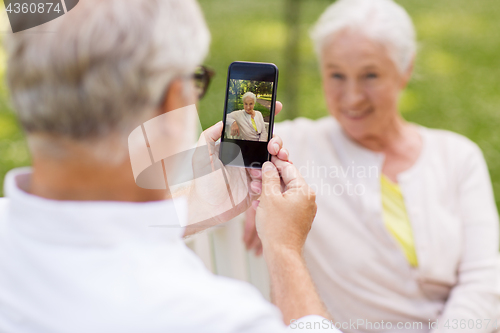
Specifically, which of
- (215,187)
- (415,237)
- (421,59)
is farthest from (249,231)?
(421,59)

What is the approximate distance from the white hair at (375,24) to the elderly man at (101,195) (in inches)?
40.4

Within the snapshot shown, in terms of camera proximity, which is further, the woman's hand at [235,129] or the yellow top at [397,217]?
the yellow top at [397,217]

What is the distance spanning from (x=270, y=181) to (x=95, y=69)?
498 millimetres

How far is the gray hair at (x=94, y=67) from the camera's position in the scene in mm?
581

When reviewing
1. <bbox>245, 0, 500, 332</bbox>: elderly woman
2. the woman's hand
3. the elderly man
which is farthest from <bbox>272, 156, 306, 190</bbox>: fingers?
<bbox>245, 0, 500, 332</bbox>: elderly woman

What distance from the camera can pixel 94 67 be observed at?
58 cm

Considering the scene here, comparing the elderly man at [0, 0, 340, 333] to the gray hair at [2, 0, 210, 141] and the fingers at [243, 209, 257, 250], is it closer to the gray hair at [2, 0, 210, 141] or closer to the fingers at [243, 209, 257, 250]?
the gray hair at [2, 0, 210, 141]

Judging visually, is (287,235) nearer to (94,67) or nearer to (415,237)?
(94,67)

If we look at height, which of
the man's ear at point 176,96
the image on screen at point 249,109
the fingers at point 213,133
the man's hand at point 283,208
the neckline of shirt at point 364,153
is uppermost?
the man's ear at point 176,96

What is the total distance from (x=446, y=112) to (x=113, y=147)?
4.03 m

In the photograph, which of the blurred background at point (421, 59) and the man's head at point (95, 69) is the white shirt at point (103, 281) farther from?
the blurred background at point (421, 59)

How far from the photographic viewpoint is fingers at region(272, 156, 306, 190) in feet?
3.25

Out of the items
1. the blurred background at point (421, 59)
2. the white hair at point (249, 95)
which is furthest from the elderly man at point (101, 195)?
the blurred background at point (421, 59)

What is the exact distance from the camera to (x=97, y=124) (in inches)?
24.2
